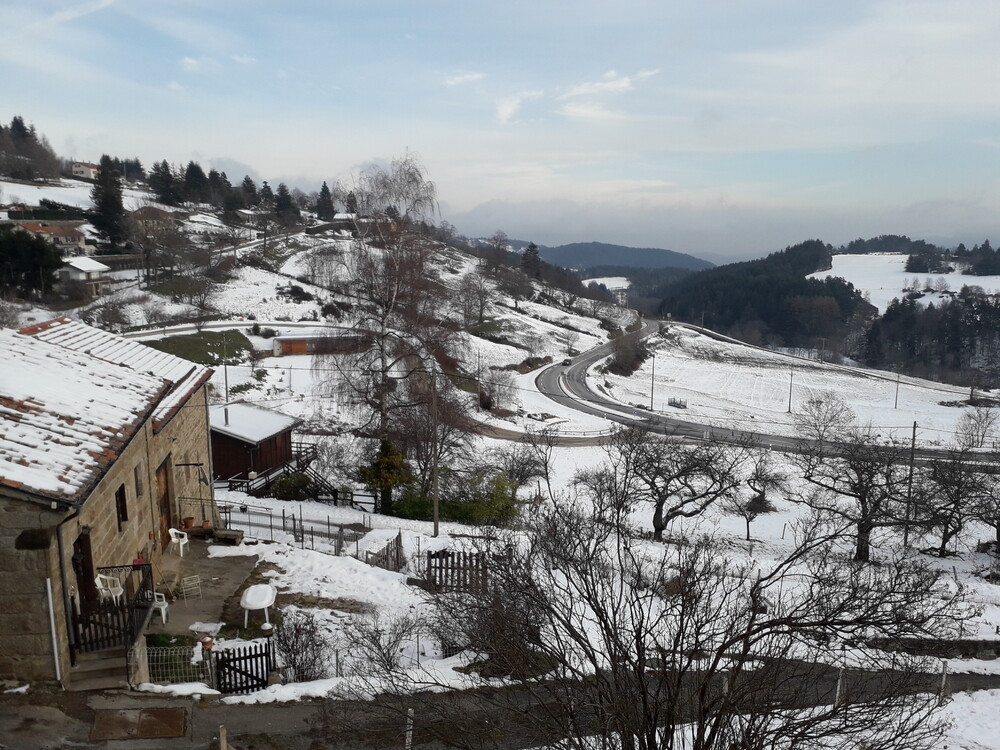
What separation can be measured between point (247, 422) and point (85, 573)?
16.0 meters

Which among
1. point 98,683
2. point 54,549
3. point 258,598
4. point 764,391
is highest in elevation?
point 54,549

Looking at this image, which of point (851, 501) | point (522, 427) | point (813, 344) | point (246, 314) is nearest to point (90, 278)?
point (246, 314)

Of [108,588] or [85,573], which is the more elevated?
[85,573]

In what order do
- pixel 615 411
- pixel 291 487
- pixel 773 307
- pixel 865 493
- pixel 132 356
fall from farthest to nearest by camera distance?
pixel 773 307 → pixel 615 411 → pixel 291 487 → pixel 865 493 → pixel 132 356

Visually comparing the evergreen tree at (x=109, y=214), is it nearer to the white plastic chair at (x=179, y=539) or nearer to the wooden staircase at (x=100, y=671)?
the white plastic chair at (x=179, y=539)

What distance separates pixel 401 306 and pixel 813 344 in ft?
472

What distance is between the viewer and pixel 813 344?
145750mm

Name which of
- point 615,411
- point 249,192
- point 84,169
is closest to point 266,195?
point 249,192

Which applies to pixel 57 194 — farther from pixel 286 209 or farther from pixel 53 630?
pixel 53 630

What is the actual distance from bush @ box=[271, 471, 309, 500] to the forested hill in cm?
13487

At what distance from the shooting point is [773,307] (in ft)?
527

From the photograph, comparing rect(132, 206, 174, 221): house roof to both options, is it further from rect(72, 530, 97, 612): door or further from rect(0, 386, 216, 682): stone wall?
rect(72, 530, 97, 612): door

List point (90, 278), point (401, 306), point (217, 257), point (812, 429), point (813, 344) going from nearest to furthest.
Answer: point (401, 306), point (812, 429), point (90, 278), point (217, 257), point (813, 344)

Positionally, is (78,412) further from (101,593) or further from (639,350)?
(639,350)
